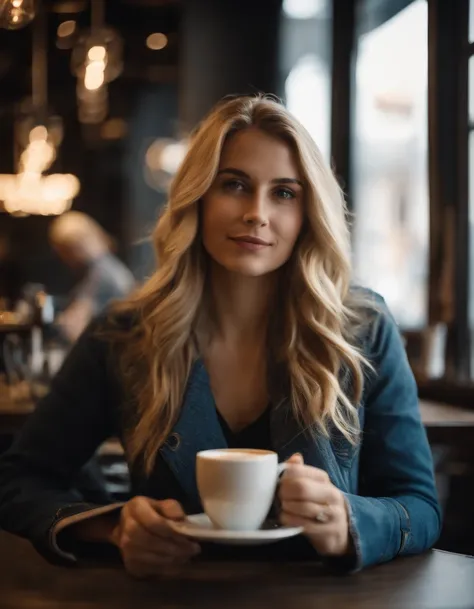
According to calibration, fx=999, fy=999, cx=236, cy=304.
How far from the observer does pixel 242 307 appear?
191 centimetres

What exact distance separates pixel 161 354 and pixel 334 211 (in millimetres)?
415

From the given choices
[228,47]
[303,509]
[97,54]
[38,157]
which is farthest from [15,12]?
[228,47]

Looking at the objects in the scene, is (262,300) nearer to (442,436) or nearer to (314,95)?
(442,436)

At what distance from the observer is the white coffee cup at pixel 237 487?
1263mm

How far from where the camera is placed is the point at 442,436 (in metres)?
2.62

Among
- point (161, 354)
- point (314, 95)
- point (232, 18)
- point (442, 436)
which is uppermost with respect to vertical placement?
point (232, 18)

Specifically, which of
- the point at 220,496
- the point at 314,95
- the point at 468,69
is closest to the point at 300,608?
the point at 220,496

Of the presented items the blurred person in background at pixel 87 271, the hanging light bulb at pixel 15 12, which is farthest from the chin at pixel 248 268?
the blurred person in background at pixel 87 271

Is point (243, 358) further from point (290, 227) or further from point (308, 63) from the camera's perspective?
point (308, 63)

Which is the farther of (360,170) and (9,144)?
(9,144)

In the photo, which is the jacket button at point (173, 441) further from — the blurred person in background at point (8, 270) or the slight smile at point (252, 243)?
the blurred person in background at point (8, 270)

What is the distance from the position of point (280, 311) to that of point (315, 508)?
631mm

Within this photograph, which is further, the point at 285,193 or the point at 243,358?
the point at 243,358

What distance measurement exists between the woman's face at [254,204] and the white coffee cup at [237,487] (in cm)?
53
